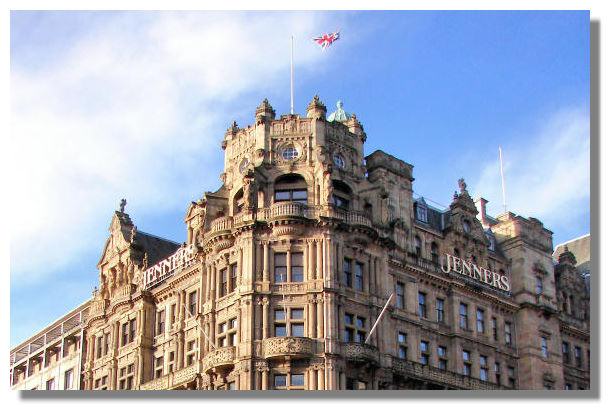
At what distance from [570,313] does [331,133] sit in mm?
29535

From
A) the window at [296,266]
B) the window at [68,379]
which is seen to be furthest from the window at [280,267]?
the window at [68,379]

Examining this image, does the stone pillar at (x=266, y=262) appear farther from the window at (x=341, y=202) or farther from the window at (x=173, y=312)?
the window at (x=173, y=312)

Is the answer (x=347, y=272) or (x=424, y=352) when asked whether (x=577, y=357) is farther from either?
(x=347, y=272)

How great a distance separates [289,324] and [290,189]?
34.5 feet

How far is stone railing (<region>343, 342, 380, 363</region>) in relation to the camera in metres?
72.6

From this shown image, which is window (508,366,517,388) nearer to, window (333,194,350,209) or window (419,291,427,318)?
window (419,291,427,318)

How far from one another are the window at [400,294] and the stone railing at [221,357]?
1356 cm

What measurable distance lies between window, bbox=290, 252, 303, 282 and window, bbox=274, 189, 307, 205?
4.54 meters

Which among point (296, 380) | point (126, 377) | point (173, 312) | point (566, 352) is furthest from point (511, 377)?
point (126, 377)

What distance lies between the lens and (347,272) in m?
76.6

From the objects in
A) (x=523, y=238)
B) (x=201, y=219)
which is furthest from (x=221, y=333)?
(x=523, y=238)

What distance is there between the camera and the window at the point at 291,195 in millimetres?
78500

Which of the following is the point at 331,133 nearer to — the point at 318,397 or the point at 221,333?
A: the point at 221,333

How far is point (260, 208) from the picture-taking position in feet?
252
